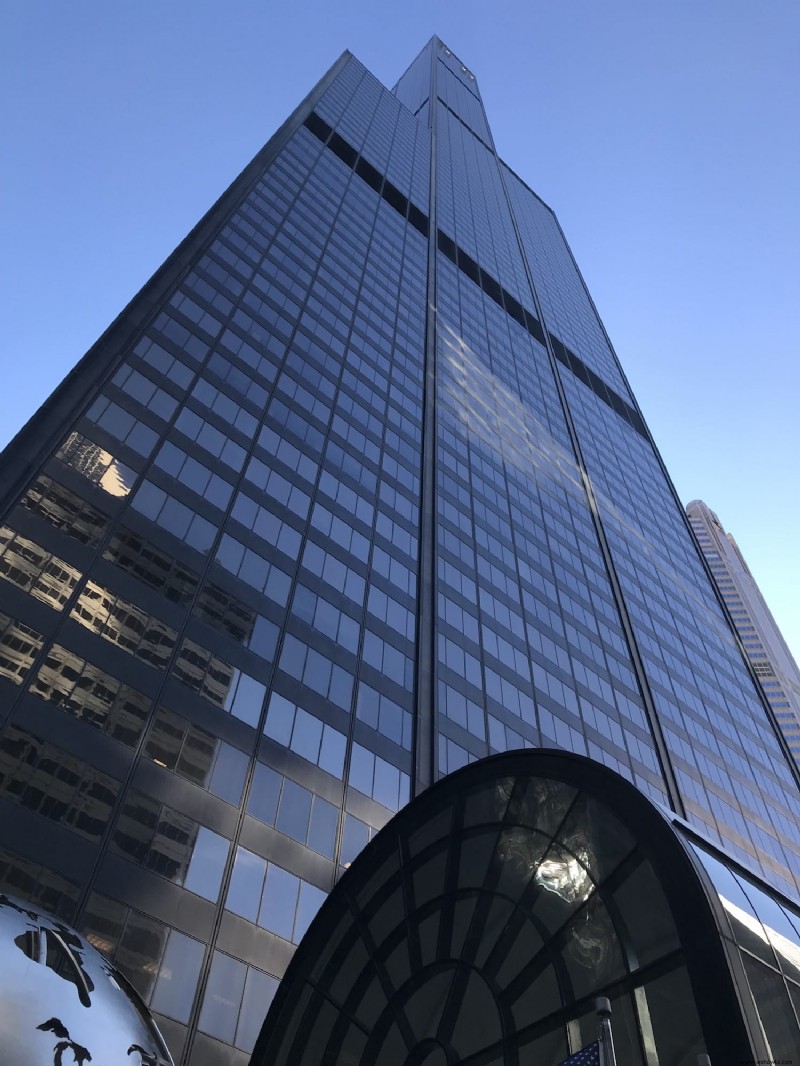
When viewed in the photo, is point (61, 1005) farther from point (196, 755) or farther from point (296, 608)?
point (296, 608)

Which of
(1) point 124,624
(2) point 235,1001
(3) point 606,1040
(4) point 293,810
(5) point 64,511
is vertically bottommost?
(3) point 606,1040

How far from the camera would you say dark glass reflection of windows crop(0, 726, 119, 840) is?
72.9 feet

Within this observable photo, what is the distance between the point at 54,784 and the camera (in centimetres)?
2288

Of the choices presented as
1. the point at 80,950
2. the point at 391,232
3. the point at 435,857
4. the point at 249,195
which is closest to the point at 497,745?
the point at 435,857

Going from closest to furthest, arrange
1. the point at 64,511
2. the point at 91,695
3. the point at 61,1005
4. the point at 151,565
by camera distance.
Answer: the point at 61,1005 < the point at 91,695 < the point at 64,511 < the point at 151,565

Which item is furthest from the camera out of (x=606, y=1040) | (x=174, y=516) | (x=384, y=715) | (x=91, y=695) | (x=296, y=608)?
(x=384, y=715)

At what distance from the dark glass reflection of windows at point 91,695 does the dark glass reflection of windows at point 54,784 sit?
1.50 meters

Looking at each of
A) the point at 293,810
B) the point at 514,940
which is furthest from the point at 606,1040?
the point at 293,810

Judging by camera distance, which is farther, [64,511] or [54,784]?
[64,511]

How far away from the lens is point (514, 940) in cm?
1605

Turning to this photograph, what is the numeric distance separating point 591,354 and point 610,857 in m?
113

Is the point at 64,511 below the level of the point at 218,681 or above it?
above

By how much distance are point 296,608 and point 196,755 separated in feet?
32.0

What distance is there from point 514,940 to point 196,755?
14.1 m
